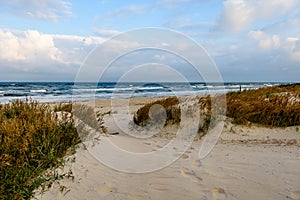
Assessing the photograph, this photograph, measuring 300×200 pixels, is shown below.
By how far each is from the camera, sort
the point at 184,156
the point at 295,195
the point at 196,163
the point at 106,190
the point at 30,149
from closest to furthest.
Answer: the point at 295,195
the point at 106,190
the point at 30,149
the point at 196,163
the point at 184,156

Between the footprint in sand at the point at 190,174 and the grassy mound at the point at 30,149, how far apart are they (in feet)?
5.91

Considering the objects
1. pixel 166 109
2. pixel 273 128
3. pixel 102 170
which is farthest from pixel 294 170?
pixel 166 109

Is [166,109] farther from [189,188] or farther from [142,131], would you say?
[189,188]

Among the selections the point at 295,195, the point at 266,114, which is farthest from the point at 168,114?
the point at 295,195

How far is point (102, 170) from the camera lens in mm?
4609

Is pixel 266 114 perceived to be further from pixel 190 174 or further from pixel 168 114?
pixel 190 174

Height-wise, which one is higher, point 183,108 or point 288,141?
point 183,108

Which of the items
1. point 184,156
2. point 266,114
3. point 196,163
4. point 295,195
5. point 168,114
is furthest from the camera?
point 168,114

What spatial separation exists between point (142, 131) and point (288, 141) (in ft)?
12.4

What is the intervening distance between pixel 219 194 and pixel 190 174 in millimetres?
783

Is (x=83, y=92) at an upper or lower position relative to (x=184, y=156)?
lower

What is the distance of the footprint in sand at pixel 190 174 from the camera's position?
433 centimetres

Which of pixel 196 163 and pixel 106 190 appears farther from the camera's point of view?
pixel 196 163

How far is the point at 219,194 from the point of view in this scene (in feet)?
12.5
